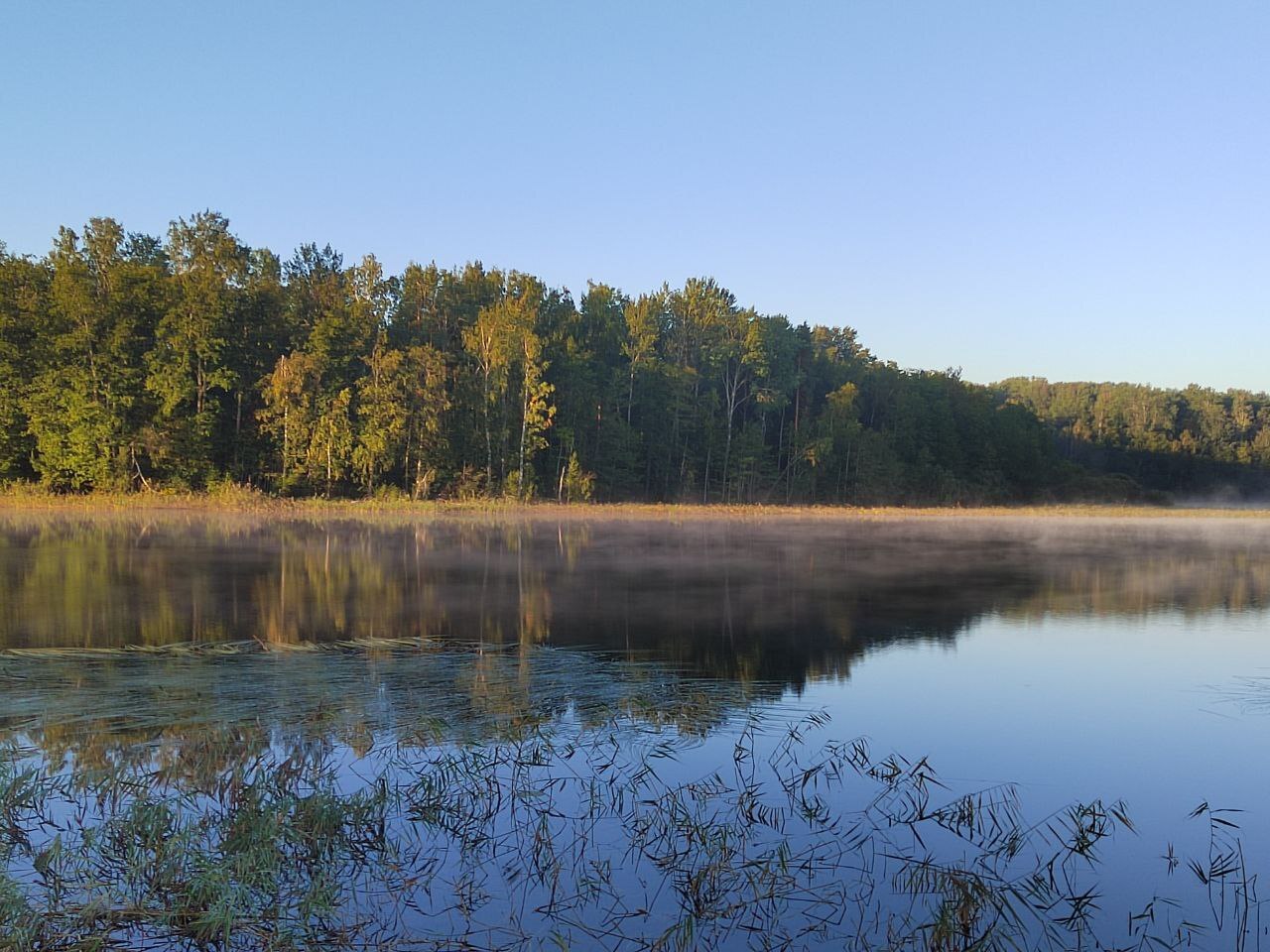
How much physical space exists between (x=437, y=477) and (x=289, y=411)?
814 cm

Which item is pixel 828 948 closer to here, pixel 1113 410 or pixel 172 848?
pixel 172 848

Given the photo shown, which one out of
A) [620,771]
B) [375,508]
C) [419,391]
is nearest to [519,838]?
[620,771]

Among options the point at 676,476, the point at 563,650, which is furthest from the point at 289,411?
the point at 563,650

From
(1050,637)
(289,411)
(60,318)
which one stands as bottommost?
(1050,637)

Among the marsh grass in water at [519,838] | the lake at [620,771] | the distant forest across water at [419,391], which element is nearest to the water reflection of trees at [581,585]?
the lake at [620,771]

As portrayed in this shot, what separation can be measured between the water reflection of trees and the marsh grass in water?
8.94 feet

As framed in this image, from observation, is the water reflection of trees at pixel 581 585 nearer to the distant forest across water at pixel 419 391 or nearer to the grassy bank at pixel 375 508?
the grassy bank at pixel 375 508

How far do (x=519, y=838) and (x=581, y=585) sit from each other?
44.3 feet

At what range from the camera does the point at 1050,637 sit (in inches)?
589

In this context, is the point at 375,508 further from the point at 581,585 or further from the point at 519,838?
the point at 519,838

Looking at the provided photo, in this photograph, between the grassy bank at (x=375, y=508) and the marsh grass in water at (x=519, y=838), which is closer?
the marsh grass in water at (x=519, y=838)

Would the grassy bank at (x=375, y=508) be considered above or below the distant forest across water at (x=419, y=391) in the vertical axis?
below

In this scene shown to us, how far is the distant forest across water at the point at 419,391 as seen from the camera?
44.7 meters

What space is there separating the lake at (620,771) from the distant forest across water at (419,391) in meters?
29.9
